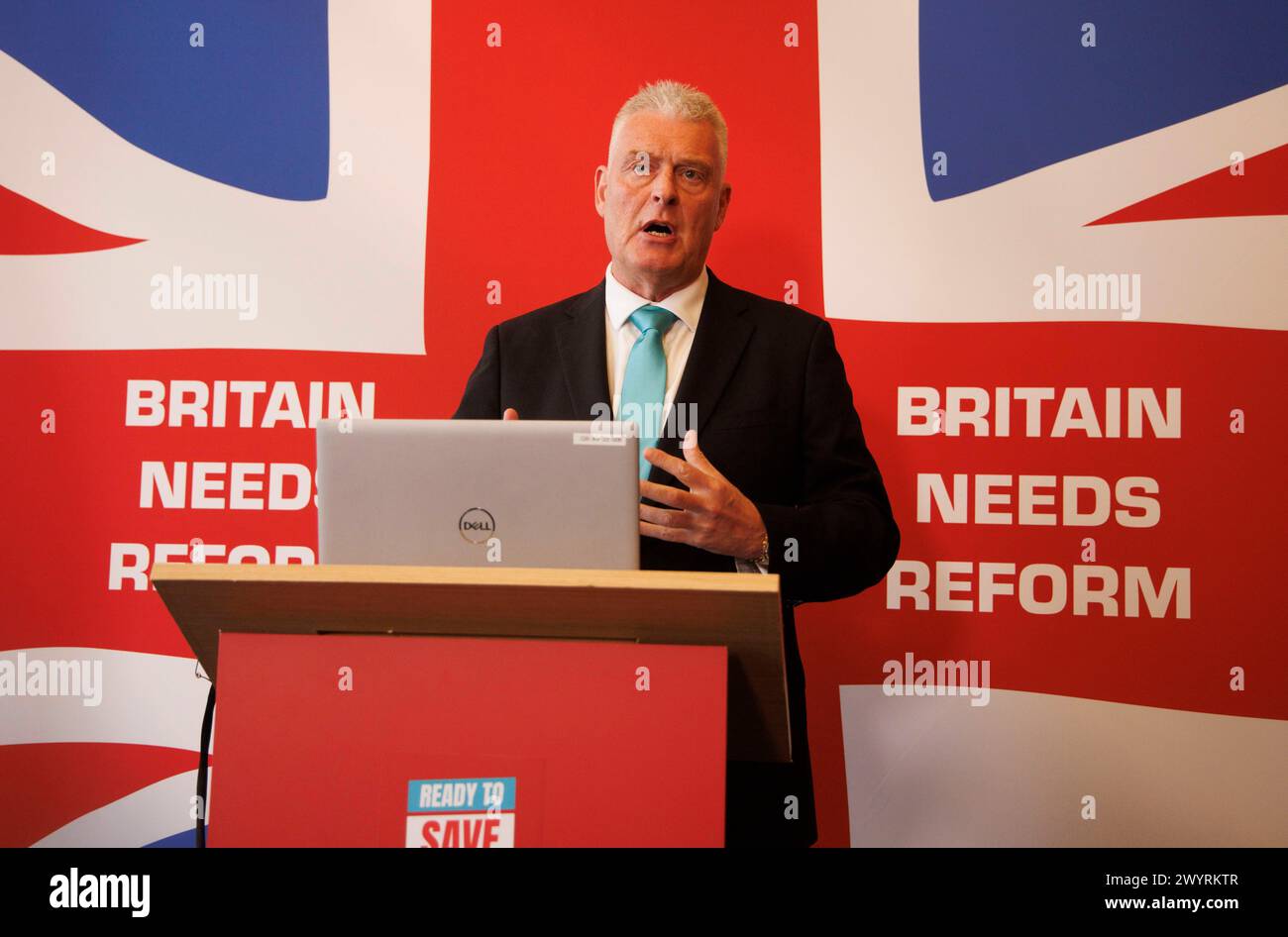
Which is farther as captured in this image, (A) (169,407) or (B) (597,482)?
(A) (169,407)

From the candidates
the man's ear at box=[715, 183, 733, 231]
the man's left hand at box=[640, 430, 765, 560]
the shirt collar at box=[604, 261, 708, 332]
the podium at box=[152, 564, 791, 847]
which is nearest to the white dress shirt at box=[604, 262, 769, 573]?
the shirt collar at box=[604, 261, 708, 332]

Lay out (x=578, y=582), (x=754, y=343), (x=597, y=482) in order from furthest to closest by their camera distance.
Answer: (x=754, y=343)
(x=597, y=482)
(x=578, y=582)

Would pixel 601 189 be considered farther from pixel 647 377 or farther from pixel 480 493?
pixel 480 493

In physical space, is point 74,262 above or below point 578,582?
above

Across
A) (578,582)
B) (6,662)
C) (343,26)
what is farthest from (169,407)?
(578,582)

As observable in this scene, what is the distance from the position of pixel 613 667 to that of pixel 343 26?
2.37 m

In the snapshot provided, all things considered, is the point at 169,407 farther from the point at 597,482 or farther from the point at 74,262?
the point at 597,482

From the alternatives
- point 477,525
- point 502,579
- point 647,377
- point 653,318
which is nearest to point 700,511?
point 477,525

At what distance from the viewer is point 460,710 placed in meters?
1.35

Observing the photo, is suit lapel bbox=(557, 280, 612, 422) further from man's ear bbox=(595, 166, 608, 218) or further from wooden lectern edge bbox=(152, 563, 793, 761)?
wooden lectern edge bbox=(152, 563, 793, 761)

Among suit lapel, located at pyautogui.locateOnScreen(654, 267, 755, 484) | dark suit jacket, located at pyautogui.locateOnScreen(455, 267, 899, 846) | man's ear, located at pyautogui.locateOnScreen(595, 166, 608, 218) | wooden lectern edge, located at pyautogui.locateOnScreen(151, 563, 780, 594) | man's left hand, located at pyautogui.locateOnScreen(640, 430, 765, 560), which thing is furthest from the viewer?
man's ear, located at pyautogui.locateOnScreen(595, 166, 608, 218)

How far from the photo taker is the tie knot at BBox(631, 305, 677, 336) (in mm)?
2295

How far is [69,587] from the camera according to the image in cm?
297

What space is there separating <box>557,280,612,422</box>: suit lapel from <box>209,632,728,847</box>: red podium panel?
3.00 feet
